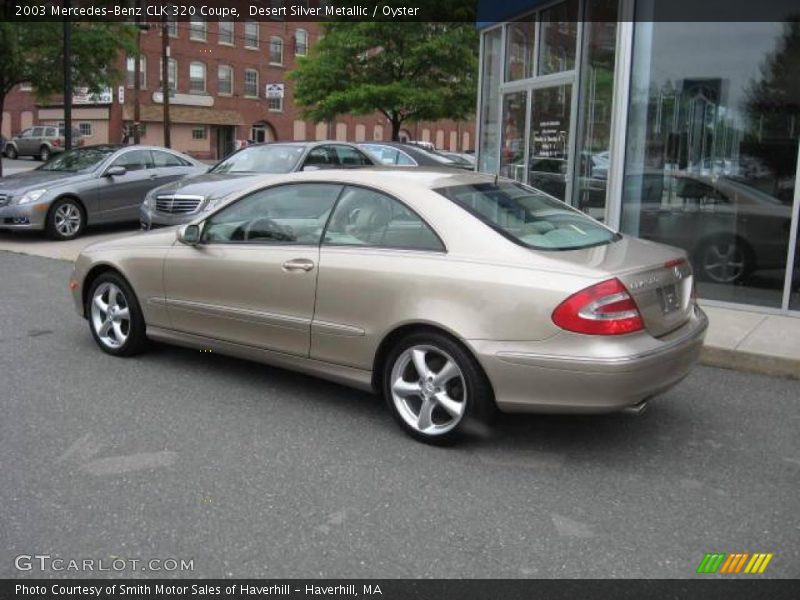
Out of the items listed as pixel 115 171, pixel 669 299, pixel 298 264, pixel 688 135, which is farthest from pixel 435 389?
pixel 115 171

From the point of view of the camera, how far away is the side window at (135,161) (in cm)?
1309

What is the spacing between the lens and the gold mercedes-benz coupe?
3.96 metres

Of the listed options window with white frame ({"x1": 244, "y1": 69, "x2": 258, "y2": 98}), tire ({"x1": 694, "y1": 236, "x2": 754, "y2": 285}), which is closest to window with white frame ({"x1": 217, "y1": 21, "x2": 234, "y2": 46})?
window with white frame ({"x1": 244, "y1": 69, "x2": 258, "y2": 98})

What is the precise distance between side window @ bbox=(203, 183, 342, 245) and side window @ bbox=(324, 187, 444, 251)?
10 cm

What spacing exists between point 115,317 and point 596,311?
11.9 feet

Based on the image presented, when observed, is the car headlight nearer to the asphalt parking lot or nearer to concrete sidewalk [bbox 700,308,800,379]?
the asphalt parking lot

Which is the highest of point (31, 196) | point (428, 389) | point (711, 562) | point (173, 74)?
point (173, 74)

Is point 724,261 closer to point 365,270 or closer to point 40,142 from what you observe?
point 365,270

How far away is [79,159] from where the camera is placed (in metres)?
13.1

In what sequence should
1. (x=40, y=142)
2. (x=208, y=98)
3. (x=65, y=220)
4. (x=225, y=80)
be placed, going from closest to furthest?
1. (x=65, y=220)
2. (x=40, y=142)
3. (x=208, y=98)
4. (x=225, y=80)

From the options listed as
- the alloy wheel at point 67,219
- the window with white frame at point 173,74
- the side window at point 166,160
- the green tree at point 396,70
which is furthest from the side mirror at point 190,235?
the window with white frame at point 173,74

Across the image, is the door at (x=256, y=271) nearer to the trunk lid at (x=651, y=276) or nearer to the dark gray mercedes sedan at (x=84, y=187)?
the trunk lid at (x=651, y=276)
